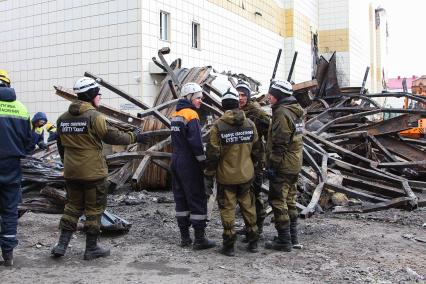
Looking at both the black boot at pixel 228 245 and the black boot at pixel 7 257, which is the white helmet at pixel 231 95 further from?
the black boot at pixel 7 257

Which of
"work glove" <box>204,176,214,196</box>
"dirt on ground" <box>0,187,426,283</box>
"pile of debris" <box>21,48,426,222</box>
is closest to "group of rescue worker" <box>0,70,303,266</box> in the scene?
"work glove" <box>204,176,214,196</box>

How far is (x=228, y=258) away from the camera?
500cm

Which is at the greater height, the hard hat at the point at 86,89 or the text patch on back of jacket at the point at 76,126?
the hard hat at the point at 86,89

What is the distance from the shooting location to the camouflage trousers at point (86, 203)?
191 inches

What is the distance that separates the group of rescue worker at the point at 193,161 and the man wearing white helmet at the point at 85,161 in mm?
10

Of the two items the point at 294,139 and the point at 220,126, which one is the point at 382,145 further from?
the point at 220,126

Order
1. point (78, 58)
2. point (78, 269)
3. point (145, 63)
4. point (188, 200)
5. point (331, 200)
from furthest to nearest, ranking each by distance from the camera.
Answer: point (78, 58) < point (145, 63) < point (331, 200) < point (188, 200) < point (78, 269)

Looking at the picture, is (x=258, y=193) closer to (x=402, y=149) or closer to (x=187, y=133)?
(x=187, y=133)

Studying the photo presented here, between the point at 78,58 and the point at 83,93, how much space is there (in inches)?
293

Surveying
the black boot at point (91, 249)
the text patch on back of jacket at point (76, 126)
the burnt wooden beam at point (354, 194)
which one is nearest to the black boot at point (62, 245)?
the black boot at point (91, 249)

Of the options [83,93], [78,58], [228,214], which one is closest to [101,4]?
[78,58]

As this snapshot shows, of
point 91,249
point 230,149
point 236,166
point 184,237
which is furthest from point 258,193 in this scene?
point 91,249

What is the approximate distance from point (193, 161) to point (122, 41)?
6627 mm

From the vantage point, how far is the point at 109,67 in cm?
1140
